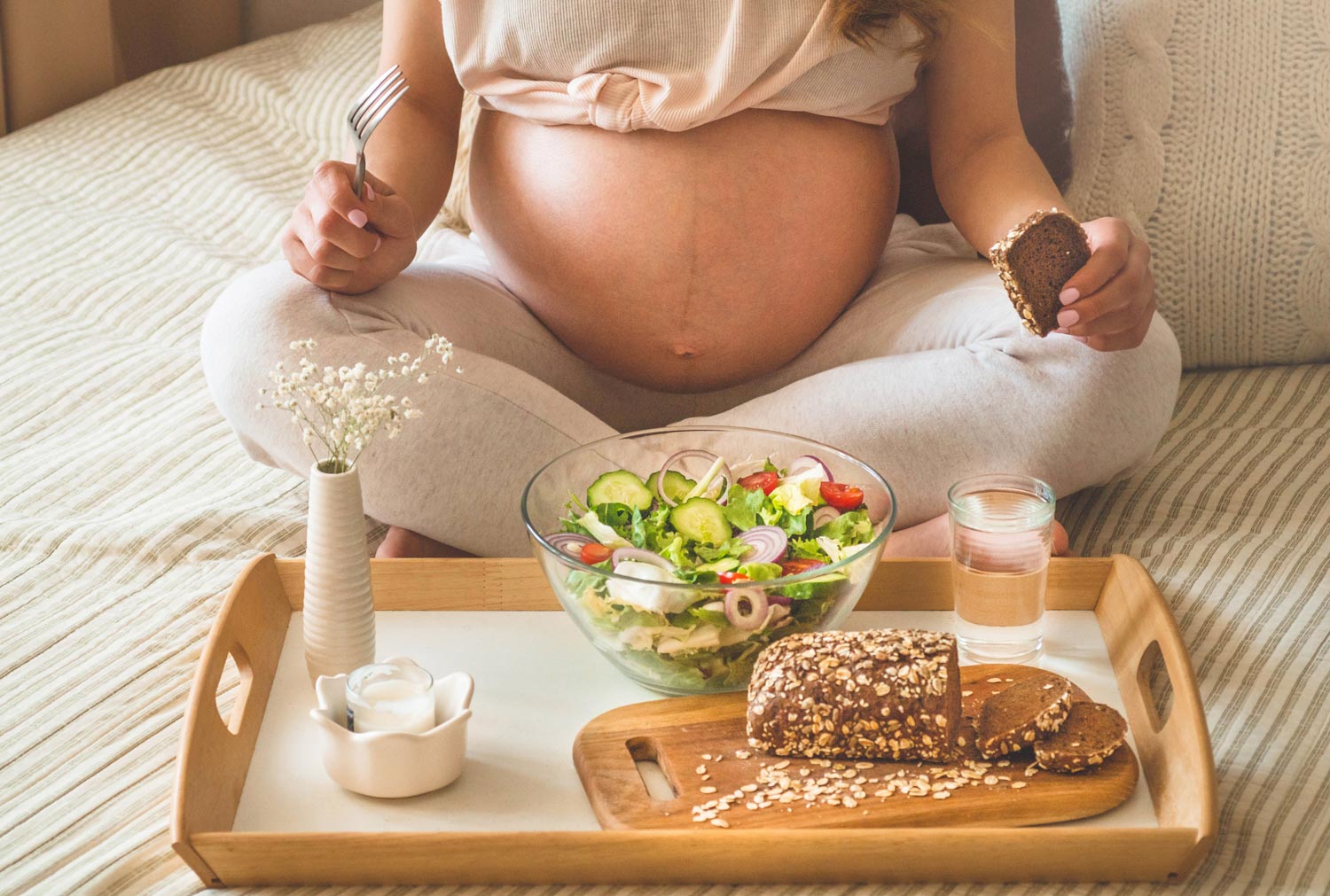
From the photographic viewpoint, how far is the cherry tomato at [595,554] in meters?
0.85

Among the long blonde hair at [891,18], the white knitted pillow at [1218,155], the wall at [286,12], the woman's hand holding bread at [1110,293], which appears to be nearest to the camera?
the woman's hand holding bread at [1110,293]

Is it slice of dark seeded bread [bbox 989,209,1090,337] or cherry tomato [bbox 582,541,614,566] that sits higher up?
slice of dark seeded bread [bbox 989,209,1090,337]

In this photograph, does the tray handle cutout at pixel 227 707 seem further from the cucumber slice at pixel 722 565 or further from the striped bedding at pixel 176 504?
the cucumber slice at pixel 722 565

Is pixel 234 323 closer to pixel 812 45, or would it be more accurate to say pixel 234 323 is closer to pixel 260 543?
pixel 260 543

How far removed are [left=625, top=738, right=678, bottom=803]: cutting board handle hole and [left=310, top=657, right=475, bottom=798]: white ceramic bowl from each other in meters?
0.11

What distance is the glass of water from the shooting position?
88 centimetres

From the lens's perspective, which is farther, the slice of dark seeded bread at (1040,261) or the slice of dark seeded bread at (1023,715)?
the slice of dark seeded bread at (1040,261)

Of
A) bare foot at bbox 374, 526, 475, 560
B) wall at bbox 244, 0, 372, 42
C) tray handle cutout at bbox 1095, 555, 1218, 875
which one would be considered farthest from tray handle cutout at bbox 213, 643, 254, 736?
wall at bbox 244, 0, 372, 42

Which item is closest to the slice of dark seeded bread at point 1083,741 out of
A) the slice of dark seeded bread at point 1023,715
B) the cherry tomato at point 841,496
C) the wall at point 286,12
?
the slice of dark seeded bread at point 1023,715

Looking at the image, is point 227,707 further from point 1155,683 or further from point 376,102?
point 1155,683

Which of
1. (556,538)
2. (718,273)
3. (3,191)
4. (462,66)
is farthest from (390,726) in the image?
(3,191)

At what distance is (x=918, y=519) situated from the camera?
1.12 metres

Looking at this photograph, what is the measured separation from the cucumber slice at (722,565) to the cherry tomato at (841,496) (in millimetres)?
114

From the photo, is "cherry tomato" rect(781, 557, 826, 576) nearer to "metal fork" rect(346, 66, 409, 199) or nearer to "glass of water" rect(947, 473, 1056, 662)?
"glass of water" rect(947, 473, 1056, 662)
